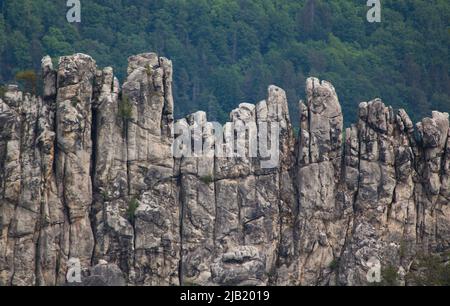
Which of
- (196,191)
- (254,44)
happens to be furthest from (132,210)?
(254,44)

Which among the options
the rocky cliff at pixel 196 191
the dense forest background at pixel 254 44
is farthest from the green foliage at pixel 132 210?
the dense forest background at pixel 254 44

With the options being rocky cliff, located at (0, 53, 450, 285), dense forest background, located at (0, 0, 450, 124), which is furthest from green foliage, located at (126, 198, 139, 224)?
dense forest background, located at (0, 0, 450, 124)

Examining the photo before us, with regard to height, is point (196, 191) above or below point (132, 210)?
above

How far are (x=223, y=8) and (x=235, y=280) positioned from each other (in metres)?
80.5

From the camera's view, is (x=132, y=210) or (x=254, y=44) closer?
(x=132, y=210)

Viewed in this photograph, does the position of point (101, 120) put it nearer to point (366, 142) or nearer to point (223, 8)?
point (366, 142)

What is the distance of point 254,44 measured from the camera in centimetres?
18362

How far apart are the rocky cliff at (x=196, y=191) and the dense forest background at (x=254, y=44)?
182 feet

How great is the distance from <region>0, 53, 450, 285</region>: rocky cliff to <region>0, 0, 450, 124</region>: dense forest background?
55496 mm

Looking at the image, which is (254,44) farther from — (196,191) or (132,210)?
(132,210)

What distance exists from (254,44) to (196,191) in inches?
2943

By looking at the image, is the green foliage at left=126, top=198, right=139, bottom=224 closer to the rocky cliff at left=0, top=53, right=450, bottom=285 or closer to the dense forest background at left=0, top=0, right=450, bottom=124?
the rocky cliff at left=0, top=53, right=450, bottom=285

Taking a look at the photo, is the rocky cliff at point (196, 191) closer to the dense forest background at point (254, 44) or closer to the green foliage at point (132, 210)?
the green foliage at point (132, 210)

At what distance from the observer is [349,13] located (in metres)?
190
